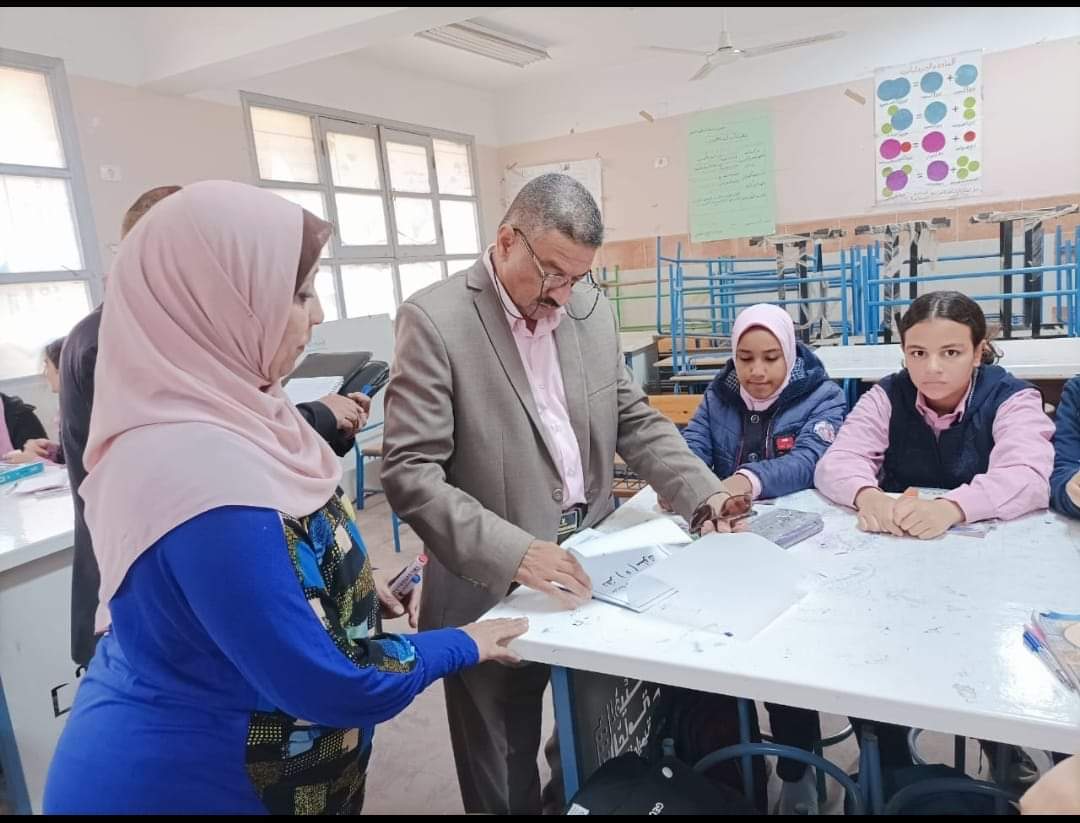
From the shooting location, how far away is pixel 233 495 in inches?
29.6

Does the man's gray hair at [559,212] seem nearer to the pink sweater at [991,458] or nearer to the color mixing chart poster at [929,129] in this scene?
the pink sweater at [991,458]

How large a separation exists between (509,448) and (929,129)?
5.29 metres

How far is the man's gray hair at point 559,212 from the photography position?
1.24 meters

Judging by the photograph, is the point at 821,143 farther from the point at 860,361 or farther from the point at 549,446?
the point at 549,446

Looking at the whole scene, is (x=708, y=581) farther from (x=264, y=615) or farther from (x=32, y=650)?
(x=32, y=650)

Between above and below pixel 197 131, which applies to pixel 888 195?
below

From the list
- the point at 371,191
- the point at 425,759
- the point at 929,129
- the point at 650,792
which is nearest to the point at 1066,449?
the point at 650,792

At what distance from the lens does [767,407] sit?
1.78m

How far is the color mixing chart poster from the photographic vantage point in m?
5.07

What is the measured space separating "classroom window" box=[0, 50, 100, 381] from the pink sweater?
3.40 meters

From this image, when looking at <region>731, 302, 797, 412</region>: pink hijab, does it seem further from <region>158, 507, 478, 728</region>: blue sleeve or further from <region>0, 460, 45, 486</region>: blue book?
<region>0, 460, 45, 486</region>: blue book

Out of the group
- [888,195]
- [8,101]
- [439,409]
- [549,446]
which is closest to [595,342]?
[549,446]

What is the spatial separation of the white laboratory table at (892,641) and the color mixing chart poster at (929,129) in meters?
4.81

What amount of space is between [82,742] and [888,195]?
586 cm
